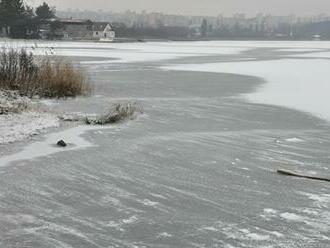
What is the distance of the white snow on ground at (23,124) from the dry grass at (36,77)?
4083mm

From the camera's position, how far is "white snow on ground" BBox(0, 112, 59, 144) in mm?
9480

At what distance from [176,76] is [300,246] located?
71.4 feet

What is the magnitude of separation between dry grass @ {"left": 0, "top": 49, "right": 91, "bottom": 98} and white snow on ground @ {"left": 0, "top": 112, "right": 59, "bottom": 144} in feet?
13.4

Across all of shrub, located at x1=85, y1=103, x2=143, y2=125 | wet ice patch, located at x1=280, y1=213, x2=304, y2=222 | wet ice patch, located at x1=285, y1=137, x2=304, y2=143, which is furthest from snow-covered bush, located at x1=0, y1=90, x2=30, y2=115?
wet ice patch, located at x1=280, y1=213, x2=304, y2=222

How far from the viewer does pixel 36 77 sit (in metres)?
16.3

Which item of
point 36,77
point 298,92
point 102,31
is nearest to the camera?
point 36,77

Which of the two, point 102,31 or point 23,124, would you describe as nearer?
point 23,124

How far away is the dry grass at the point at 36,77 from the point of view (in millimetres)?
15906

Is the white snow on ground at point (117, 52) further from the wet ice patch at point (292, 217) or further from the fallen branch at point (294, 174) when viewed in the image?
the wet ice patch at point (292, 217)

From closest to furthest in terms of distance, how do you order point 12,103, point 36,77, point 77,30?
point 12,103, point 36,77, point 77,30

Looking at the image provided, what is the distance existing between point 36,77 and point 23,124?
5.89 metres

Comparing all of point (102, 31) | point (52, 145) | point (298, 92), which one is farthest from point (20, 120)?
point (102, 31)

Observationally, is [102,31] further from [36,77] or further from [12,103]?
[12,103]

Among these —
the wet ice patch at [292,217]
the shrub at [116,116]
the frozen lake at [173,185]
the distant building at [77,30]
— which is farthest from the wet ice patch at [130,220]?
the distant building at [77,30]
